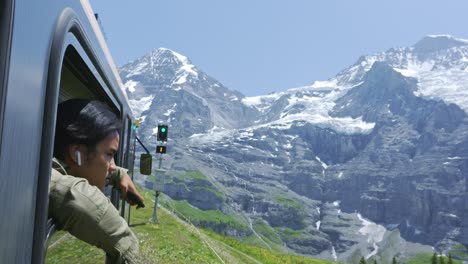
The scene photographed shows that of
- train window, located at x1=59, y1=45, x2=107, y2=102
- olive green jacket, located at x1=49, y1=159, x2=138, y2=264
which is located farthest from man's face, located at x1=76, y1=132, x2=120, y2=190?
train window, located at x1=59, y1=45, x2=107, y2=102

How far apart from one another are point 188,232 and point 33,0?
17.6m

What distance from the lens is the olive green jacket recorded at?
2061 millimetres

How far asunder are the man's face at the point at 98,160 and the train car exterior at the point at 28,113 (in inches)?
12.4

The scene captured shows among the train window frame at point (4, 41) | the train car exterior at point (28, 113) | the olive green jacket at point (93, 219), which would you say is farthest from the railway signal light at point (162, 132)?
the train window frame at point (4, 41)

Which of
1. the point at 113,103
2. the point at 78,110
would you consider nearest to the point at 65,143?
the point at 78,110

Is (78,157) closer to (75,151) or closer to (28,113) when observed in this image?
(75,151)

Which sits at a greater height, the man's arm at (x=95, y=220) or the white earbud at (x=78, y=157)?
the white earbud at (x=78, y=157)

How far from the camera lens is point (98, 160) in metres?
2.72

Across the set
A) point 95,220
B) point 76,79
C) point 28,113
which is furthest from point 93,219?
point 76,79

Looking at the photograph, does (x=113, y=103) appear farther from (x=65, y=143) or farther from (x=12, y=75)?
(x=12, y=75)

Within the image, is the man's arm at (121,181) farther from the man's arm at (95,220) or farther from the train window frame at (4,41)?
the train window frame at (4,41)

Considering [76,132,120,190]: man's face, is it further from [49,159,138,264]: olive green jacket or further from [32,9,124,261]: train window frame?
[49,159,138,264]: olive green jacket

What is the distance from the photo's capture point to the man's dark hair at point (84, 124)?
260 centimetres

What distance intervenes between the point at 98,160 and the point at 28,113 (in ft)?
2.16
